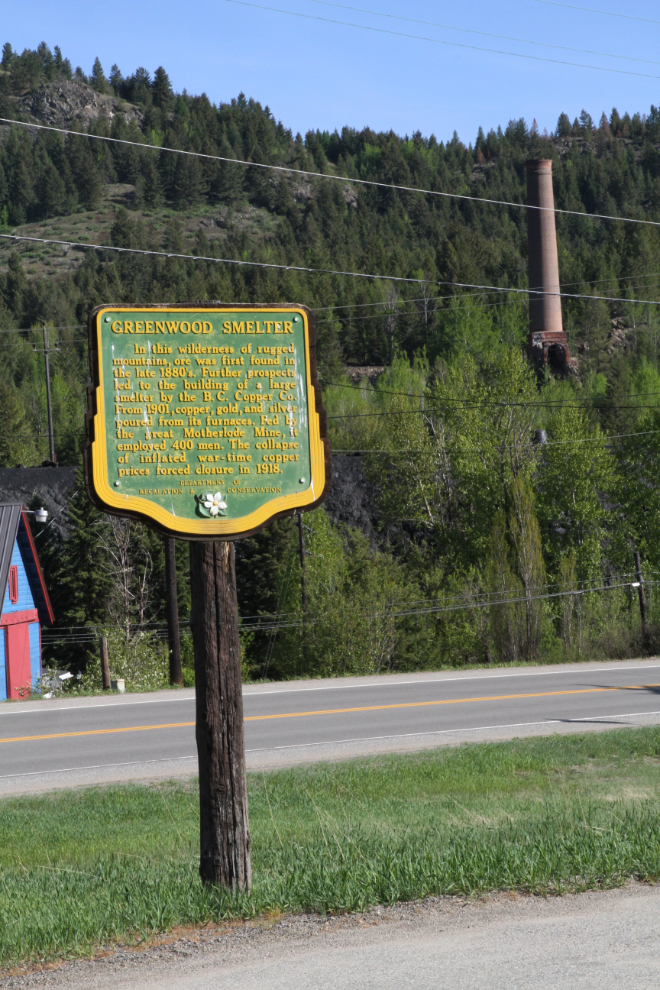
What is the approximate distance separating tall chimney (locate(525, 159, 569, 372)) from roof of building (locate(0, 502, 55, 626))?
4410 cm

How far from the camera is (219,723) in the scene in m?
5.53

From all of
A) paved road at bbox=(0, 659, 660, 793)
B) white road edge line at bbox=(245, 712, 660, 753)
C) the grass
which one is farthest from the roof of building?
the grass

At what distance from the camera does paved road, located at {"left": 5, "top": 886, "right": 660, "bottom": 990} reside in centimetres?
428

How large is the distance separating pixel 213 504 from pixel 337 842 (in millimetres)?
2310

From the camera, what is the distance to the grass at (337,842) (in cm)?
518

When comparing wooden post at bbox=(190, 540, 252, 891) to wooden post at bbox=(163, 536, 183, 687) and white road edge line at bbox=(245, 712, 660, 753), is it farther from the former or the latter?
wooden post at bbox=(163, 536, 183, 687)

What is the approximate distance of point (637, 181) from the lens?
183750mm

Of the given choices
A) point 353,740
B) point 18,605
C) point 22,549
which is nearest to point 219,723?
point 353,740

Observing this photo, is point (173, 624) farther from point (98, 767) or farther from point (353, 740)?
point (98, 767)

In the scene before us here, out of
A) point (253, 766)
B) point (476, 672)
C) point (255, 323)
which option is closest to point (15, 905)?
point (255, 323)

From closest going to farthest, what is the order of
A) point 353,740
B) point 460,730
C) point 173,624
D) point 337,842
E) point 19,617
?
point 337,842 < point 353,740 < point 460,730 < point 173,624 < point 19,617

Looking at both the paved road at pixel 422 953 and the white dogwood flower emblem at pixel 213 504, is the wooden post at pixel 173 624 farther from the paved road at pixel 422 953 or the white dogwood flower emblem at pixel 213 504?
the paved road at pixel 422 953

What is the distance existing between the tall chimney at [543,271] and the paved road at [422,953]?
6506cm

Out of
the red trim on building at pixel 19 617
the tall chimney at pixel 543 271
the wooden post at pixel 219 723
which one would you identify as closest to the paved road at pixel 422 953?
the wooden post at pixel 219 723
